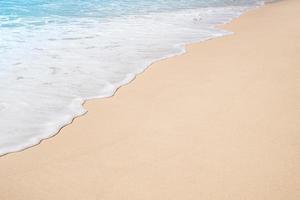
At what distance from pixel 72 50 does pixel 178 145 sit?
3.13 metres

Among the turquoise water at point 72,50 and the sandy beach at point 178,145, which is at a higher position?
→ the sandy beach at point 178,145

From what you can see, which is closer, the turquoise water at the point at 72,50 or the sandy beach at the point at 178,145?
the sandy beach at the point at 178,145

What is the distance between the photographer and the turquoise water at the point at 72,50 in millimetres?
3586

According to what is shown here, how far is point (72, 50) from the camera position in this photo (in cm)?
574

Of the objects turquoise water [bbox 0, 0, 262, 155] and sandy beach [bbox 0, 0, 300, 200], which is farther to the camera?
turquoise water [bbox 0, 0, 262, 155]

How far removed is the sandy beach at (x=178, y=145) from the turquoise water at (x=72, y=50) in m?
0.24

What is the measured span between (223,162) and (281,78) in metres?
1.93

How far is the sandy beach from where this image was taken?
2.52 m

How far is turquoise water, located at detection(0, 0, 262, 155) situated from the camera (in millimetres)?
3586

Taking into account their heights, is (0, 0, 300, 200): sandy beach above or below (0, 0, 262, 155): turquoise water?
above

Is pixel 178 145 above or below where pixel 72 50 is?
above

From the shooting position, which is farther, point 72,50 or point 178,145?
point 72,50

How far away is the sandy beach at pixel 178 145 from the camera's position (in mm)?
2520

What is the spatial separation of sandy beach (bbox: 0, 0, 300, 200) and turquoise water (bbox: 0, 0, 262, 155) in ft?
0.80
